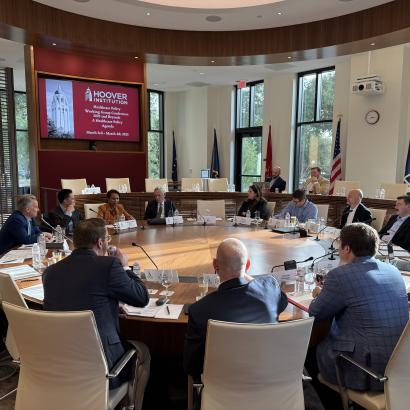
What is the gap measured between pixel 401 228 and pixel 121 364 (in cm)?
329

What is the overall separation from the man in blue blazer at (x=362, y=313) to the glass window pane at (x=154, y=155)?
10.9 metres

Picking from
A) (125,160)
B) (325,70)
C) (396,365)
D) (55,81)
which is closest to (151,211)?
(125,160)

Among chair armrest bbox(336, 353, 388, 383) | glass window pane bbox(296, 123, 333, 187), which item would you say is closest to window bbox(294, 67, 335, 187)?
glass window pane bbox(296, 123, 333, 187)

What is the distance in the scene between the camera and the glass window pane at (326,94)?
9.05 m

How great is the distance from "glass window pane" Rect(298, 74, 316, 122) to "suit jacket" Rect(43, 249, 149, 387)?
8543 millimetres

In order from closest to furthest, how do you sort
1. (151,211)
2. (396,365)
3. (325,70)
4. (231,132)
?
(396,365) < (151,211) < (325,70) < (231,132)

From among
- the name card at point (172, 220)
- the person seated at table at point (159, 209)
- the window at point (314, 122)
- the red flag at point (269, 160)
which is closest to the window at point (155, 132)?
the red flag at point (269, 160)

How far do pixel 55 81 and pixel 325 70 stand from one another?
5.87 meters

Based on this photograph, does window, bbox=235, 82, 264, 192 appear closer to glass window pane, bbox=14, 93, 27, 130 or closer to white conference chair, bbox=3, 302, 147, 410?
glass window pane, bbox=14, 93, 27, 130

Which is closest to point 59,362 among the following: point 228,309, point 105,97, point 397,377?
point 228,309

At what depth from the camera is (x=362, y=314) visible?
1850 mm

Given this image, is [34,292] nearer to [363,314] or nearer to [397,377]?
[363,314]

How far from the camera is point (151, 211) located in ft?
18.4

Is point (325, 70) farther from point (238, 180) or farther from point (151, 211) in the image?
point (151, 211)
